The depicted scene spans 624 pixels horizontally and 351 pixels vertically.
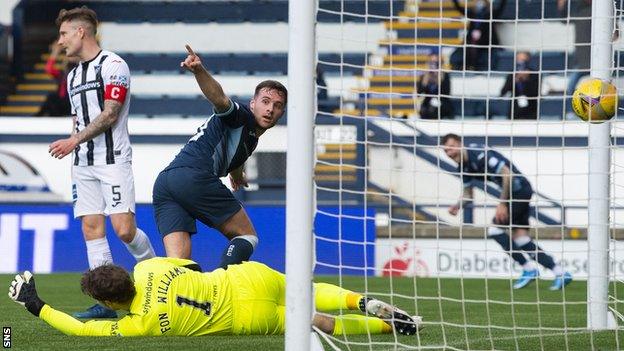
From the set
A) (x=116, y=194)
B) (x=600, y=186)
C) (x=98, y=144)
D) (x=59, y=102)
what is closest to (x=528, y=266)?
(x=600, y=186)

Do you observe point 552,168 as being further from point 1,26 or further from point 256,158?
point 1,26

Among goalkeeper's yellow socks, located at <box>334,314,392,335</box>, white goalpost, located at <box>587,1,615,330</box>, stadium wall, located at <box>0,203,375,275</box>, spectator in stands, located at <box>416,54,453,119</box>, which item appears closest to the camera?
goalkeeper's yellow socks, located at <box>334,314,392,335</box>

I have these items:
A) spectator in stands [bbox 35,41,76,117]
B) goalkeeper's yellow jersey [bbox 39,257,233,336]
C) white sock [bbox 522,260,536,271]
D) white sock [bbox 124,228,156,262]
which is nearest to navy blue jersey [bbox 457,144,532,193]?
white sock [bbox 522,260,536,271]

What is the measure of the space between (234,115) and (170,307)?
1631 millimetres

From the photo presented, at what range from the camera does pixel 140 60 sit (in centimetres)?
2108

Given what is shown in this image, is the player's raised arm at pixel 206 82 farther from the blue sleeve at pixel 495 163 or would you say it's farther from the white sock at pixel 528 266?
the white sock at pixel 528 266

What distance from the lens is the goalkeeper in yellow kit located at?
5.91 m

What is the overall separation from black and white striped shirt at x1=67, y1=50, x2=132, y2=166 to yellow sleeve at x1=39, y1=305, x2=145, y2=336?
1803mm

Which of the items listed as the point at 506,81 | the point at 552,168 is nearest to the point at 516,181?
the point at 552,168

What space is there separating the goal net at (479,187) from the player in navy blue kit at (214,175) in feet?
1.56

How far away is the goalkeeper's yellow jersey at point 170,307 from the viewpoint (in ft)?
19.5

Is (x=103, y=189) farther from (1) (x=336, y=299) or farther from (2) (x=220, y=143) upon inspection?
(1) (x=336, y=299)

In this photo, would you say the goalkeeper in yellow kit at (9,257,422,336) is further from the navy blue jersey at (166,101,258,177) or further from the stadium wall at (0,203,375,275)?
the stadium wall at (0,203,375,275)

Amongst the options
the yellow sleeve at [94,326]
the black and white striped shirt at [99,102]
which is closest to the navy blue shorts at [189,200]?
the black and white striped shirt at [99,102]
